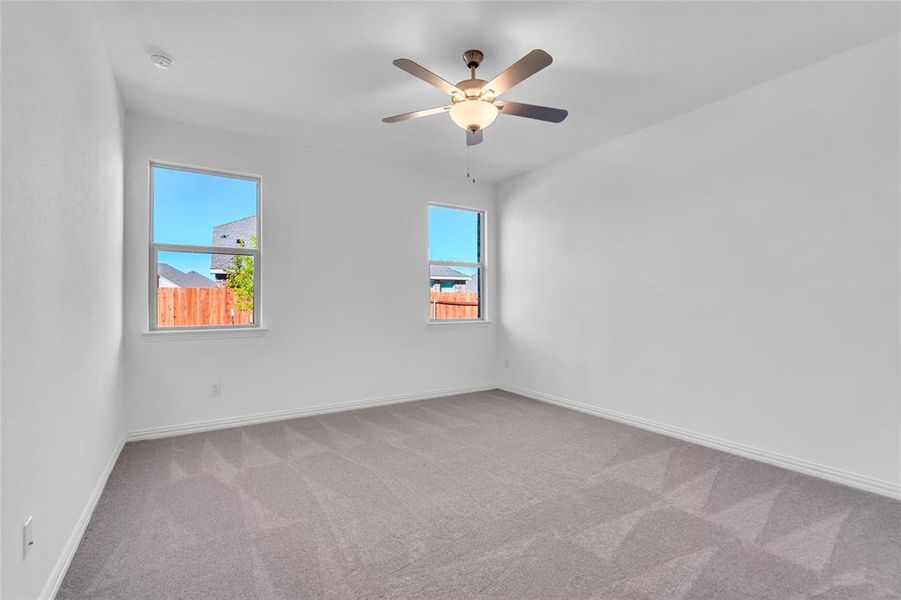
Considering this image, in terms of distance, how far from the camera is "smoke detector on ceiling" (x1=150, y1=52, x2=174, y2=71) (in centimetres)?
262

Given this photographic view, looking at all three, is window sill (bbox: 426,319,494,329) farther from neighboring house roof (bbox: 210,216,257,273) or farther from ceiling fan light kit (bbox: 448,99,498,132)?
ceiling fan light kit (bbox: 448,99,498,132)

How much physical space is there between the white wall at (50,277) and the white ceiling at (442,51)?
1.79 ft

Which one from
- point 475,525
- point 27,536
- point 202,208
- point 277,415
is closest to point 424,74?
point 475,525

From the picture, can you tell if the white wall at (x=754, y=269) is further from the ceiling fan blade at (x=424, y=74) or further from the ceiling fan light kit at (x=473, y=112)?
the ceiling fan blade at (x=424, y=74)

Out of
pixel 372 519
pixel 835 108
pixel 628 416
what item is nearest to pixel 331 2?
pixel 372 519

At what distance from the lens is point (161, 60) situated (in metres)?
2.66

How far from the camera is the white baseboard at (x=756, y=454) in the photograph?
2522 mm

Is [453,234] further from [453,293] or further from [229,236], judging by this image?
[229,236]

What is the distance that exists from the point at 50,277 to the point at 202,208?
2375mm

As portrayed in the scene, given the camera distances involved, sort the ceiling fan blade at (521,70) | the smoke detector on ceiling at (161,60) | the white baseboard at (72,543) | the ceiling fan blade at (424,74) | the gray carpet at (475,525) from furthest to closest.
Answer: the smoke detector on ceiling at (161,60), the ceiling fan blade at (424,74), the ceiling fan blade at (521,70), the gray carpet at (475,525), the white baseboard at (72,543)

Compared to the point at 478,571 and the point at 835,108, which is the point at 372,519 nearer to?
the point at 478,571

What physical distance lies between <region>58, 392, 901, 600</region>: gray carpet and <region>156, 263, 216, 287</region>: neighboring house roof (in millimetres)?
1306

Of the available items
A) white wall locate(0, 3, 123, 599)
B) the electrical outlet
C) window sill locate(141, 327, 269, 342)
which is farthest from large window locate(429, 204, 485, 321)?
the electrical outlet

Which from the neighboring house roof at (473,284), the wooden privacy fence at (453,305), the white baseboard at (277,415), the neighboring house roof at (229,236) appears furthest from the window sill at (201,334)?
the neighboring house roof at (473,284)
